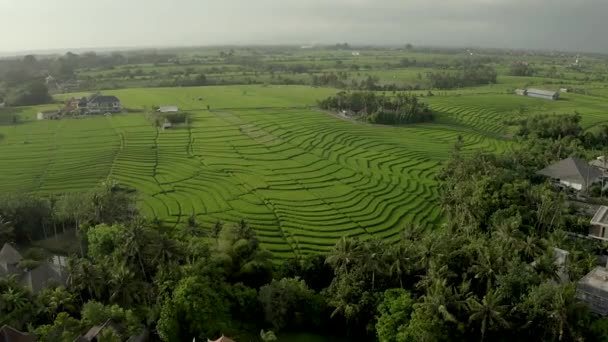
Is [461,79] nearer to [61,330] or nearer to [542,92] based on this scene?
[542,92]

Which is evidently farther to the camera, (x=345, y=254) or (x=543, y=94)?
(x=543, y=94)

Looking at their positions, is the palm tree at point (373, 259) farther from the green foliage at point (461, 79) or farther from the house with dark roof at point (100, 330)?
the green foliage at point (461, 79)

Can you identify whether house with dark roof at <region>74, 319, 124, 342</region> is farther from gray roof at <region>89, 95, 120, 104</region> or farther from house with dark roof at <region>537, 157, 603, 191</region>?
gray roof at <region>89, 95, 120, 104</region>

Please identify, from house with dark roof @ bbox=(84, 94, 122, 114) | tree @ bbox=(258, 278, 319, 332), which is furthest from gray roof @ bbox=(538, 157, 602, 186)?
house with dark roof @ bbox=(84, 94, 122, 114)

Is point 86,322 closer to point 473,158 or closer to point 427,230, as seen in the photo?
point 427,230

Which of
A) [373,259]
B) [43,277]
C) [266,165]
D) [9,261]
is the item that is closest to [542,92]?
[266,165]

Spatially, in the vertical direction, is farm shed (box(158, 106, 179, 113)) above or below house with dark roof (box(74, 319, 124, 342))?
above

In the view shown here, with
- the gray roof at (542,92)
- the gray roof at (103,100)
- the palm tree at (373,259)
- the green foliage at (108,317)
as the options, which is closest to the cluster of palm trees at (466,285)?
the palm tree at (373,259)
